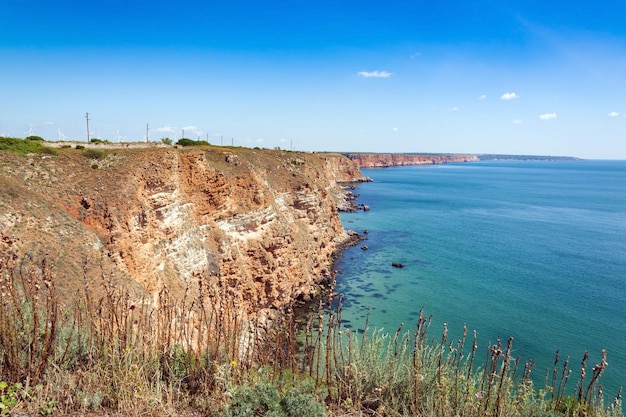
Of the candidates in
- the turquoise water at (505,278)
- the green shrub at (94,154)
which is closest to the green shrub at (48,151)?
the green shrub at (94,154)

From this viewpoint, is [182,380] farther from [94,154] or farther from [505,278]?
[505,278]

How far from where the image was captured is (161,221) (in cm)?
2466

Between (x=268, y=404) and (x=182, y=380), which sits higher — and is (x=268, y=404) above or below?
above

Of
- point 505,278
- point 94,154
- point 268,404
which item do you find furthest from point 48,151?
point 505,278

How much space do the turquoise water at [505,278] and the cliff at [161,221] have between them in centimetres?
855

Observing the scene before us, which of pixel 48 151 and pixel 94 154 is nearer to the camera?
pixel 48 151

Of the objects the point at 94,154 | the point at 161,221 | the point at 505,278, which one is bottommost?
the point at 505,278

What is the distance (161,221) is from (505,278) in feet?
116

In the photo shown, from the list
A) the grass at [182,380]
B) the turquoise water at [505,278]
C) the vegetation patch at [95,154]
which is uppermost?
the vegetation patch at [95,154]

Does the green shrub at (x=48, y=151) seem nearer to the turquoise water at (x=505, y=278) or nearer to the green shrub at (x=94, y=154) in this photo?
the green shrub at (x=94, y=154)

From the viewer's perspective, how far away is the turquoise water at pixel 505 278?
28203 mm

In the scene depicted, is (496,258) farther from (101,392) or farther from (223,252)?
(101,392)

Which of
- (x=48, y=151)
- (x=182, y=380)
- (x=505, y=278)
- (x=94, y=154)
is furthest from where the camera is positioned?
(x=505, y=278)

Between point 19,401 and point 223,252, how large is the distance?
2330 cm
